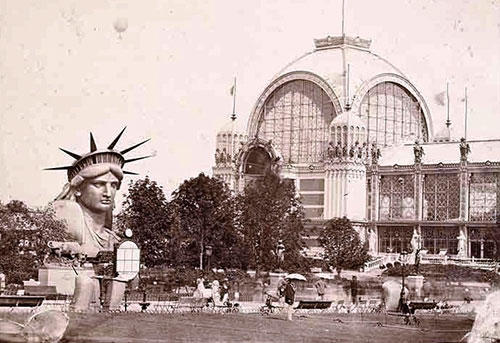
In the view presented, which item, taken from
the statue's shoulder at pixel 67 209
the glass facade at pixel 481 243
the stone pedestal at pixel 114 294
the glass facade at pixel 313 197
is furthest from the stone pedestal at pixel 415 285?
the glass facade at pixel 313 197

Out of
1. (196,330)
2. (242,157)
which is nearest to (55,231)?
(196,330)

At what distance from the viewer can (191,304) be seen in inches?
1378

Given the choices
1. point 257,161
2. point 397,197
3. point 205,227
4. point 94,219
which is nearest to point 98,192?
point 94,219

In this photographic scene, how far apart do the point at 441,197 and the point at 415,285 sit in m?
37.6

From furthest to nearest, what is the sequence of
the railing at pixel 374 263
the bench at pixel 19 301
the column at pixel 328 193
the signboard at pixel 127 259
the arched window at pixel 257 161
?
the arched window at pixel 257 161 < the column at pixel 328 193 < the railing at pixel 374 263 < the signboard at pixel 127 259 < the bench at pixel 19 301

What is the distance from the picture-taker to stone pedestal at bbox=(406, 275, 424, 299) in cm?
4814

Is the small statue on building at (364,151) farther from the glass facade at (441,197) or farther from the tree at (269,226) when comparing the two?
the tree at (269,226)

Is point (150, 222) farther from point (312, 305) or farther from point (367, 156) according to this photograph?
point (367, 156)

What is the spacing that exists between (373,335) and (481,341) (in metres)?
5.10

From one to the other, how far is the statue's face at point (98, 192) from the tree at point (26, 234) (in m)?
1.59

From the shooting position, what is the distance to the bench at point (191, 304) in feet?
108

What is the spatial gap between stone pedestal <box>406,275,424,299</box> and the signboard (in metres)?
19.5

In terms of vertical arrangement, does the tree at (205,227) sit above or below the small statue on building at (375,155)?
below

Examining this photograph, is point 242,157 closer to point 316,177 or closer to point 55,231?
point 316,177
